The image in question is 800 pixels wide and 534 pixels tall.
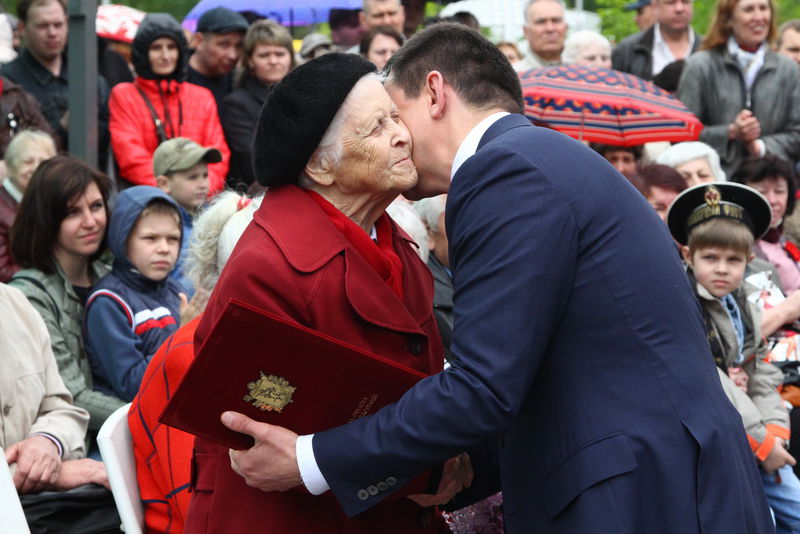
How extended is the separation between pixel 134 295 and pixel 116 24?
18.9 ft

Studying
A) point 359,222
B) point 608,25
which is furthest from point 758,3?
point 608,25

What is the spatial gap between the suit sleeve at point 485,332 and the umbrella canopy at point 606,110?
16.2 ft

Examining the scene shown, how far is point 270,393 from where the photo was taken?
258 centimetres

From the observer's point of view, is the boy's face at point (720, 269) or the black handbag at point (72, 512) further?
the boy's face at point (720, 269)

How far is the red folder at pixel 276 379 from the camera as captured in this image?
2.48 metres

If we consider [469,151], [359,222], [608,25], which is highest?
[469,151]

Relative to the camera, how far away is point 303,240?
8.96 feet

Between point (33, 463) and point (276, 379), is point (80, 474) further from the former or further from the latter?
point (276, 379)

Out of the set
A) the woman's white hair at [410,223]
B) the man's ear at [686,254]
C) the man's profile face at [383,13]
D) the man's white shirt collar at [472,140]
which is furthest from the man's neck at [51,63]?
the man's white shirt collar at [472,140]

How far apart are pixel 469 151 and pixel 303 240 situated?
1.66 feet

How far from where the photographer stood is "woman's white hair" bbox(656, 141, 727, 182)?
7.36 m

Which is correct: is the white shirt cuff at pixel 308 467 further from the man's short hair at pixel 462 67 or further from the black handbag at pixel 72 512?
the black handbag at pixel 72 512

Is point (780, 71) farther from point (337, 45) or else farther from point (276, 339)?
point (276, 339)

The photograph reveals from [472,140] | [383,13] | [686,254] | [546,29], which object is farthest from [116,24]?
[472,140]
